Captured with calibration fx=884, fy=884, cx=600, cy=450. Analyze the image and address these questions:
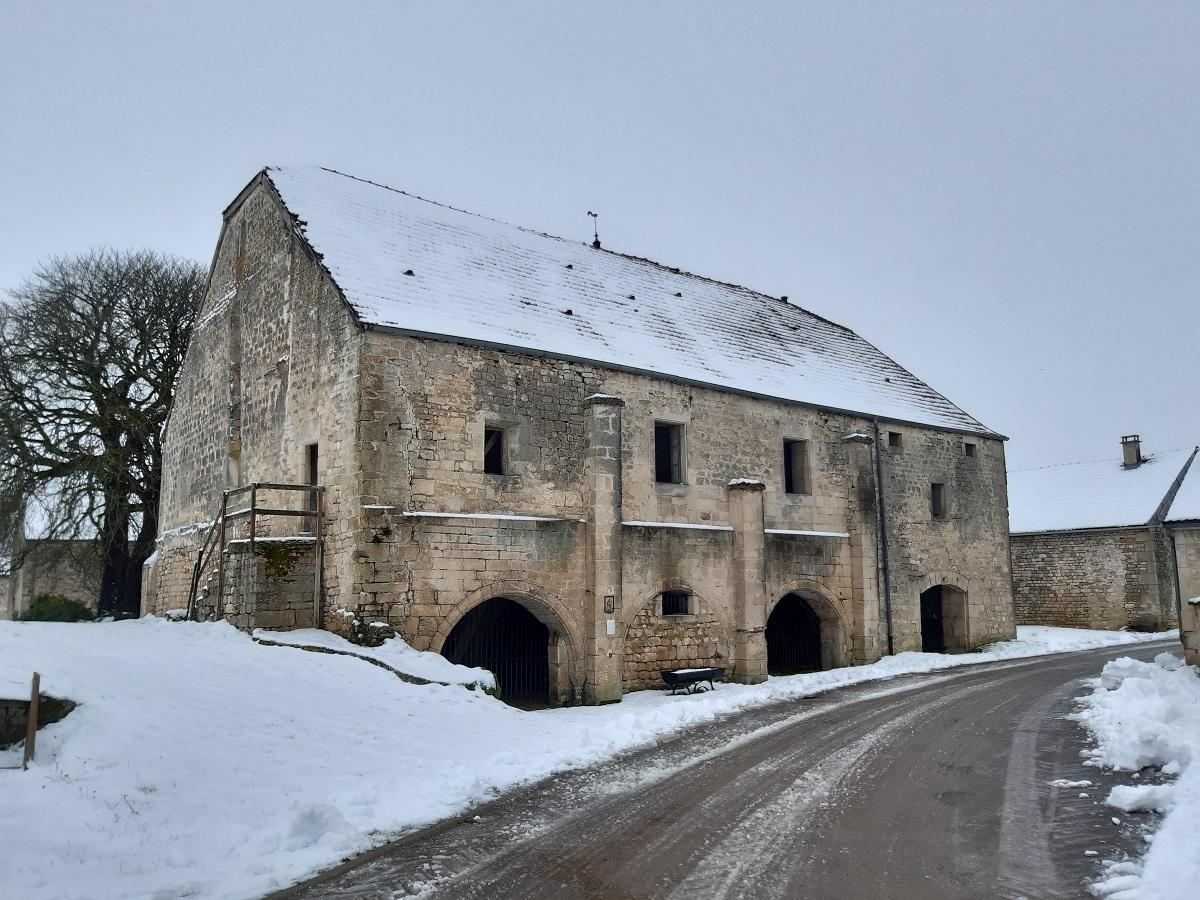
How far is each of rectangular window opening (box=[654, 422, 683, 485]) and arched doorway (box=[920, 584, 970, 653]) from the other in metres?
9.17

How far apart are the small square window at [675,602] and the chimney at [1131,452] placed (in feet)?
81.7

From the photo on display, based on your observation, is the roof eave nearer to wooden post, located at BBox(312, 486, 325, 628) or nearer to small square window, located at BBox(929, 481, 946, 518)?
small square window, located at BBox(929, 481, 946, 518)

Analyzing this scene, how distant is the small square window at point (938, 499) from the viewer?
23.3 meters

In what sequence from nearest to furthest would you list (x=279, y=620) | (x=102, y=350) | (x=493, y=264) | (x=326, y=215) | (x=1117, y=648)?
(x=279, y=620), (x=326, y=215), (x=493, y=264), (x=1117, y=648), (x=102, y=350)

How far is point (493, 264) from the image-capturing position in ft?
61.7

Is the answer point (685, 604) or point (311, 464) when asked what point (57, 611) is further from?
point (685, 604)

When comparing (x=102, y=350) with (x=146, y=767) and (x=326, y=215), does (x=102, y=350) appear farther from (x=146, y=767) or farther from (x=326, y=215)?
(x=146, y=767)

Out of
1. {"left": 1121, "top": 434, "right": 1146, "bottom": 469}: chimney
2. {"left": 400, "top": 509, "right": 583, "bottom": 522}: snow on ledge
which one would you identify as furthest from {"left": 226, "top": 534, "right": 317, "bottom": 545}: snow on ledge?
{"left": 1121, "top": 434, "right": 1146, "bottom": 469}: chimney

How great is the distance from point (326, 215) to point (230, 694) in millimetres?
10606

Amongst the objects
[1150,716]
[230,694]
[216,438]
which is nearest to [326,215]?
[216,438]

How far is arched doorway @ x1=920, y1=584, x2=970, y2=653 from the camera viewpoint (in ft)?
76.3

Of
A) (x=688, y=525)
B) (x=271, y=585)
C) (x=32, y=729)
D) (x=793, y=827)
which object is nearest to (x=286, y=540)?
(x=271, y=585)

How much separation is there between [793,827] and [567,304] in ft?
44.0

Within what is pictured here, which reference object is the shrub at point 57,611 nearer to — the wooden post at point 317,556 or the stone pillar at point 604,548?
the wooden post at point 317,556
